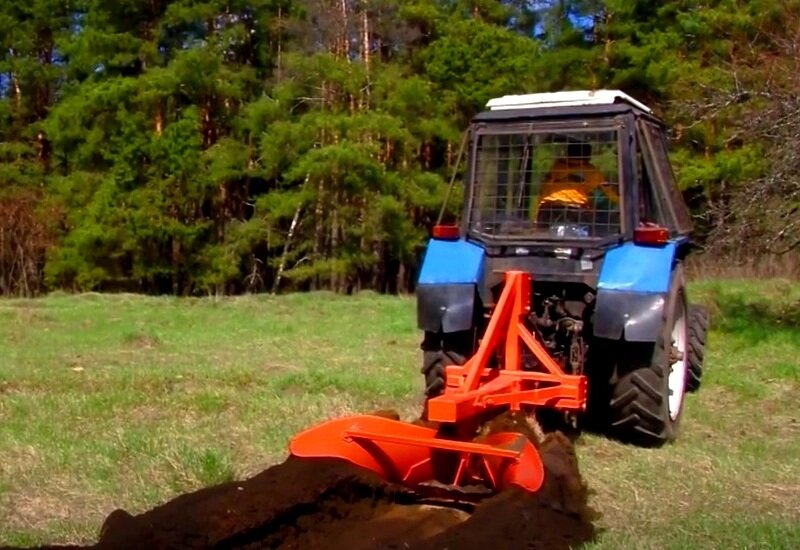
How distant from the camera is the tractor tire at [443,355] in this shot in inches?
283

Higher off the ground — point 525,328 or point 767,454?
point 525,328

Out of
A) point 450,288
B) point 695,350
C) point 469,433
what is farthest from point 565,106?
point 695,350

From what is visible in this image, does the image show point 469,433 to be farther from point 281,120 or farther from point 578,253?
point 281,120

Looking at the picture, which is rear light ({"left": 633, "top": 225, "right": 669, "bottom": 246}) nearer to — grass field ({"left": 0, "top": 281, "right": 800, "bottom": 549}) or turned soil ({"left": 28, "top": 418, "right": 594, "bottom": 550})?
grass field ({"left": 0, "top": 281, "right": 800, "bottom": 549})

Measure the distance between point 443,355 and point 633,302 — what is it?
1357mm

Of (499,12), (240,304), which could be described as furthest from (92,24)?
(240,304)

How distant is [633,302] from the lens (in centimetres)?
657

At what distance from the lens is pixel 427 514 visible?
526 centimetres

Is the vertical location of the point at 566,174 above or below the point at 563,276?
above

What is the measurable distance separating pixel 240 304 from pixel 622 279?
12.0 m

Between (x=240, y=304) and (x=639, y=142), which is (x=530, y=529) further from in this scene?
(x=240, y=304)

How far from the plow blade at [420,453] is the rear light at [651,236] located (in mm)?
1967

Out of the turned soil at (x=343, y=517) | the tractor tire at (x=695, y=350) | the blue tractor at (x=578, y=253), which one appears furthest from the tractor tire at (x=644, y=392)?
the tractor tire at (x=695, y=350)

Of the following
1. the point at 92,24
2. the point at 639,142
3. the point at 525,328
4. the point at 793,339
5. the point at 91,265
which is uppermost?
the point at 92,24
